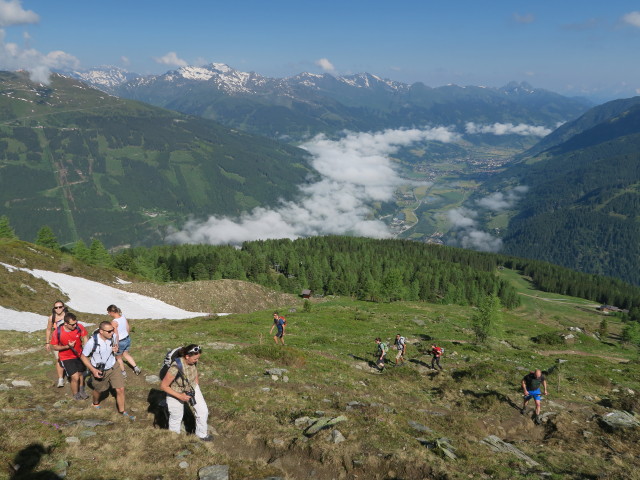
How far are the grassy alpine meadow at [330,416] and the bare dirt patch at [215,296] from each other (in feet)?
125

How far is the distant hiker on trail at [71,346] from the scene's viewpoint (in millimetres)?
14156

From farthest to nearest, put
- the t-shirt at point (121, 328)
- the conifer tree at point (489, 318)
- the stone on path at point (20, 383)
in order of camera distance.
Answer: the conifer tree at point (489, 318) < the t-shirt at point (121, 328) < the stone on path at point (20, 383)

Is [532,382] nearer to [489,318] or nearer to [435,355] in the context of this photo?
[435,355]

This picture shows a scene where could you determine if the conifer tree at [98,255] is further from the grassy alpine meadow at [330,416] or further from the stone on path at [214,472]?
the stone on path at [214,472]

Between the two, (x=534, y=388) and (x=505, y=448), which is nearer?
(x=505, y=448)

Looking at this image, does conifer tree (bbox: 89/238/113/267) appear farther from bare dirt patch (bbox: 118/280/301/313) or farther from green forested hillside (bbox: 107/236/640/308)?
bare dirt patch (bbox: 118/280/301/313)

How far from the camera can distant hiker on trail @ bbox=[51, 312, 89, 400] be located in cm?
1416

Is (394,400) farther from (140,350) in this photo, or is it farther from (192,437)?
(140,350)

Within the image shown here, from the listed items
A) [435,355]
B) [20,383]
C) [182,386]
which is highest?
[182,386]

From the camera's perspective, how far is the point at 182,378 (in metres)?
11.8

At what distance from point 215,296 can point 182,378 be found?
65.6 m

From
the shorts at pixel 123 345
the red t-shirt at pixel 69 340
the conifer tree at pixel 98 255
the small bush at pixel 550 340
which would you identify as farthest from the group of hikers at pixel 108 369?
the conifer tree at pixel 98 255

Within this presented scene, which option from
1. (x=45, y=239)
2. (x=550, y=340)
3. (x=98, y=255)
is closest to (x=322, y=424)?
(x=550, y=340)

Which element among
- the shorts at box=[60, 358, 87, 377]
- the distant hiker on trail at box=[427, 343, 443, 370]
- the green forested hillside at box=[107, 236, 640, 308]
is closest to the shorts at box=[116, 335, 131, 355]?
the shorts at box=[60, 358, 87, 377]
